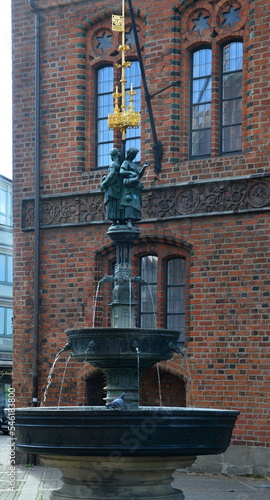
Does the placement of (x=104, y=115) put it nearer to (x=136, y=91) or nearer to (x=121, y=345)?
(x=136, y=91)

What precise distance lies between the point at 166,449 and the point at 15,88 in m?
14.4

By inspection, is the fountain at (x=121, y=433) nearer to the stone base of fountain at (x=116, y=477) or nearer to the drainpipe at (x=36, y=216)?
the stone base of fountain at (x=116, y=477)

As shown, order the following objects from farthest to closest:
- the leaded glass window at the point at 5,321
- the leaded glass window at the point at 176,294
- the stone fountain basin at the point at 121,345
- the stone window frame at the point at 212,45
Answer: the leaded glass window at the point at 5,321 < the leaded glass window at the point at 176,294 < the stone window frame at the point at 212,45 < the stone fountain basin at the point at 121,345

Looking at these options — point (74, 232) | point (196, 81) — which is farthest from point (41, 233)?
point (196, 81)

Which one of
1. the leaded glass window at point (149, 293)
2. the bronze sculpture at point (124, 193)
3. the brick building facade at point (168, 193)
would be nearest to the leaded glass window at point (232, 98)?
the brick building facade at point (168, 193)

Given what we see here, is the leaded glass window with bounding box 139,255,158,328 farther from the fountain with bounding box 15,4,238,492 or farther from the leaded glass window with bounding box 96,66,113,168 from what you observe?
the fountain with bounding box 15,4,238,492

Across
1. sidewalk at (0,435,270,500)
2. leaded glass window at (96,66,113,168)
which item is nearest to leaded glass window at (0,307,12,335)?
leaded glass window at (96,66,113,168)

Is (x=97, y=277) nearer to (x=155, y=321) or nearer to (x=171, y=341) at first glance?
(x=155, y=321)

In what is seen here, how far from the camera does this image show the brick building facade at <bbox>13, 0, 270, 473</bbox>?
798 inches

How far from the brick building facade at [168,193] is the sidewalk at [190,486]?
0.82 meters

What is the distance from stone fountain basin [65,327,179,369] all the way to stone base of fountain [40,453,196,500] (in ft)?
4.30

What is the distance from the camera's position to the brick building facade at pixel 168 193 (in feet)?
66.5

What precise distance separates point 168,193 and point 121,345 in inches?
383

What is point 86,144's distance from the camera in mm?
23125
